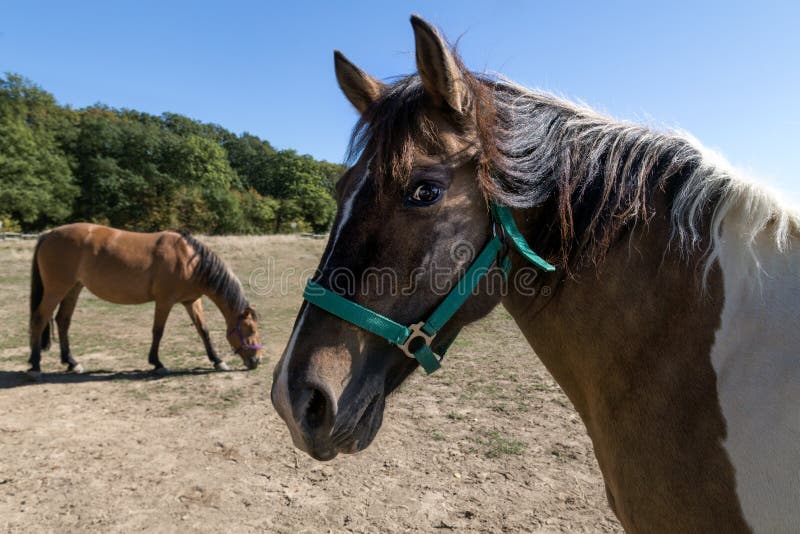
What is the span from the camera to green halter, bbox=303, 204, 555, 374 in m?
1.27

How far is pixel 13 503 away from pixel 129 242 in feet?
14.2

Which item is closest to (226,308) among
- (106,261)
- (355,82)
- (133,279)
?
(133,279)

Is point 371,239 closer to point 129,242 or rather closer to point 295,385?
point 295,385

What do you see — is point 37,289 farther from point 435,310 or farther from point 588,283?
point 588,283

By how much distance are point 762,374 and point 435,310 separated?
35.0 inches

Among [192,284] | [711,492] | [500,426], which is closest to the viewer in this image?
[711,492]

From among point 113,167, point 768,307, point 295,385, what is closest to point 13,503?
point 295,385

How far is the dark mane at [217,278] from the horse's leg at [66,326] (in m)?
1.97

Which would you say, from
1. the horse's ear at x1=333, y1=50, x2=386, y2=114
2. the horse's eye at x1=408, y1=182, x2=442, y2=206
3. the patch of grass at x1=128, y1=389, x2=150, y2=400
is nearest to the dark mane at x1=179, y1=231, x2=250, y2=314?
the patch of grass at x1=128, y1=389, x2=150, y2=400

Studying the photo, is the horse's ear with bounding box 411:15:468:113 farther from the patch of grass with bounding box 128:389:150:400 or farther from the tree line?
the tree line

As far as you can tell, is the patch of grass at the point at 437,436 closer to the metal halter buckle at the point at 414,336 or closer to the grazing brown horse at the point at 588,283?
the grazing brown horse at the point at 588,283

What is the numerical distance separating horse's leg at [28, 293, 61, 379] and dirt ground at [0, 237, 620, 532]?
11.2 inches

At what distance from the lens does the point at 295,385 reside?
123 centimetres

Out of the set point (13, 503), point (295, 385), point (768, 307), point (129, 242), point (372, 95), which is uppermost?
point (372, 95)
